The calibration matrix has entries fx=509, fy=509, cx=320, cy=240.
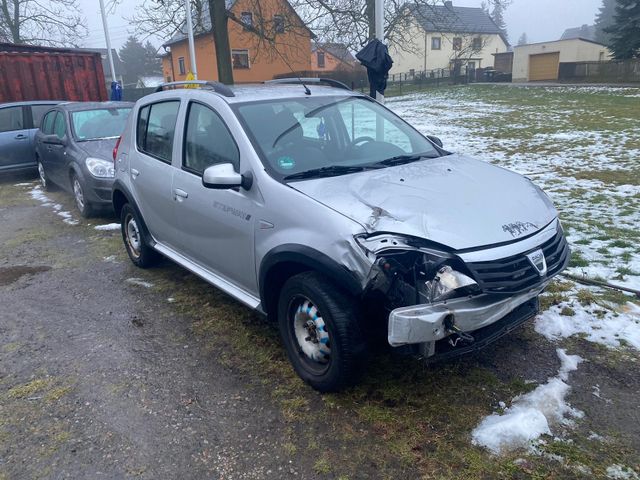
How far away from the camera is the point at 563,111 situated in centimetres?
1766

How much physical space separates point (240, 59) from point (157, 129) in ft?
125

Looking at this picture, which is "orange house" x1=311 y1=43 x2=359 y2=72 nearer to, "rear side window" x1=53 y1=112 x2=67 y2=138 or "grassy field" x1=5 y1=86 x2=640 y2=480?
"rear side window" x1=53 y1=112 x2=67 y2=138

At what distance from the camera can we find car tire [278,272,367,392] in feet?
9.57

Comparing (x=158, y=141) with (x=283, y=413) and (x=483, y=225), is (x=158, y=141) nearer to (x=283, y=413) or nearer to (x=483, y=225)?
(x=283, y=413)

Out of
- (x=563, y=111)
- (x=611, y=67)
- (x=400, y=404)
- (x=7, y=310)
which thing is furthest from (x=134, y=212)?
(x=611, y=67)

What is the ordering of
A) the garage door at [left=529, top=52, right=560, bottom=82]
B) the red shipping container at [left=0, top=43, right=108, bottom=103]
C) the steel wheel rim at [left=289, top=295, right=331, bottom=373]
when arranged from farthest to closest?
the garage door at [left=529, top=52, right=560, bottom=82], the red shipping container at [left=0, top=43, right=108, bottom=103], the steel wheel rim at [left=289, top=295, right=331, bottom=373]

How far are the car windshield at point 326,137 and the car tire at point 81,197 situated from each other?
474 centimetres

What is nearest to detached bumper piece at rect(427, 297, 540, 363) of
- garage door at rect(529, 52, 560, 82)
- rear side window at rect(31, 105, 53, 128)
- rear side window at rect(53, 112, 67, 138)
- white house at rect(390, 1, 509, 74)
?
rear side window at rect(53, 112, 67, 138)

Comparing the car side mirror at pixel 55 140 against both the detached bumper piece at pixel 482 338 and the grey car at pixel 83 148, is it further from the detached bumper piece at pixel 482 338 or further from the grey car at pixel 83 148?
the detached bumper piece at pixel 482 338

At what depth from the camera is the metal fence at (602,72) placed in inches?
1195

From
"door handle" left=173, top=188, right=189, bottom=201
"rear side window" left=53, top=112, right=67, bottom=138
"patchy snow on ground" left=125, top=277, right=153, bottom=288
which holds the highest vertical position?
"rear side window" left=53, top=112, right=67, bottom=138

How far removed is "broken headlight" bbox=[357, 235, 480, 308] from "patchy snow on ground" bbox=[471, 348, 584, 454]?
0.81 m

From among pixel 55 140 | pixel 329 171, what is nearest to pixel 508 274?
pixel 329 171

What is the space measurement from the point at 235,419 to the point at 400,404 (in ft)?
3.32
